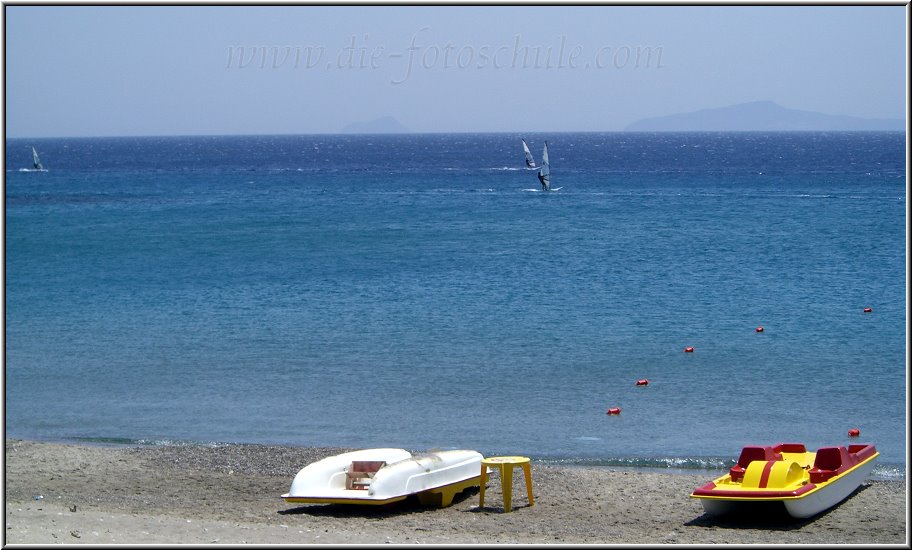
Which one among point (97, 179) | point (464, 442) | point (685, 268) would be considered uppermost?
point (97, 179)

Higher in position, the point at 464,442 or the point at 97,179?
the point at 97,179

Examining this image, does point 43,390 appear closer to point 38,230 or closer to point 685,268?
point 685,268

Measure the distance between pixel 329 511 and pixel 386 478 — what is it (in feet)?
2.73

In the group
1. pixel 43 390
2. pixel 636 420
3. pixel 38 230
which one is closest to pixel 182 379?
pixel 43 390

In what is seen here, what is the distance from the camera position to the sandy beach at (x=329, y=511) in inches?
371

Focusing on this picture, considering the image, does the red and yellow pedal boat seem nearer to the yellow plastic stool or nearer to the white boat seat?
the yellow plastic stool

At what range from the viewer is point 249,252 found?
37344 millimetres

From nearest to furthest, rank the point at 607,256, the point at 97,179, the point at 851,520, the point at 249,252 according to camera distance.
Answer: the point at 851,520, the point at 607,256, the point at 249,252, the point at 97,179

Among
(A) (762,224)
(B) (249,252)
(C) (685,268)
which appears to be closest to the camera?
(C) (685,268)

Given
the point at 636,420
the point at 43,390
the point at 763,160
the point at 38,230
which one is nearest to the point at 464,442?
the point at 636,420

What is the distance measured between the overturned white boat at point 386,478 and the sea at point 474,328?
2702mm

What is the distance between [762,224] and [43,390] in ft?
102

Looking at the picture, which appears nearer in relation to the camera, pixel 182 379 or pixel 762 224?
pixel 182 379

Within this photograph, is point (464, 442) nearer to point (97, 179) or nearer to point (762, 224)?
point (762, 224)
